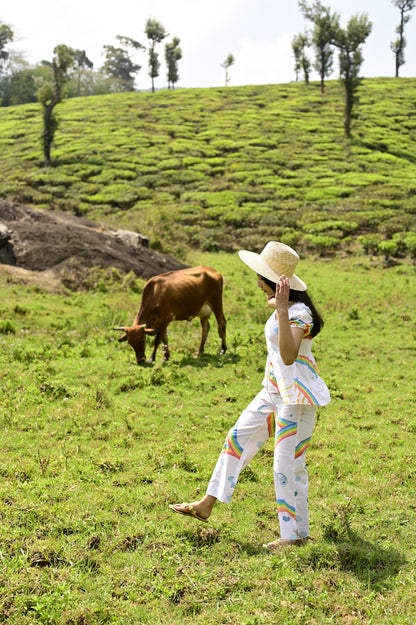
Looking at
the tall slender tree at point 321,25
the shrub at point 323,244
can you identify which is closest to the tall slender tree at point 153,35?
the tall slender tree at point 321,25

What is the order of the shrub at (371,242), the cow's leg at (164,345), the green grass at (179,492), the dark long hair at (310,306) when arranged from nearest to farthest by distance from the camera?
the green grass at (179,492)
the dark long hair at (310,306)
the cow's leg at (164,345)
the shrub at (371,242)

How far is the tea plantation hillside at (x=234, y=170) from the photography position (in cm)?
2570

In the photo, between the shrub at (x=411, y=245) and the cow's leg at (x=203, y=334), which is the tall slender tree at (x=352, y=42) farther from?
the cow's leg at (x=203, y=334)

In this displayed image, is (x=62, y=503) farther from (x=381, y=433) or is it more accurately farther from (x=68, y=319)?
(x=68, y=319)

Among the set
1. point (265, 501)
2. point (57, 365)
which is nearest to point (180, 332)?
point (57, 365)

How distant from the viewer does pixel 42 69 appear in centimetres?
9194

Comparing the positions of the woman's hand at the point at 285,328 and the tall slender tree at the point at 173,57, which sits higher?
the tall slender tree at the point at 173,57

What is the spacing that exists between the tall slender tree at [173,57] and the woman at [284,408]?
82.8 m

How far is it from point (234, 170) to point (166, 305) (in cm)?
2974

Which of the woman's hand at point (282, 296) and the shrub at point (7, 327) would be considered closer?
the woman's hand at point (282, 296)

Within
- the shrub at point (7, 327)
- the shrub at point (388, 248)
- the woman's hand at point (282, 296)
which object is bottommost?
the shrub at point (7, 327)

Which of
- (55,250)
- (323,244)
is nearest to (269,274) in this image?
(55,250)

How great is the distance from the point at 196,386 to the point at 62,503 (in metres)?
4.03

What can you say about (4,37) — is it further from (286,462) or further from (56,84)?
(286,462)
